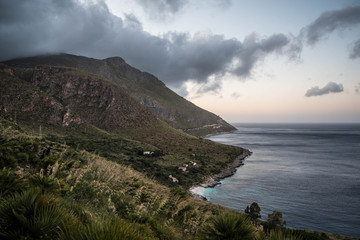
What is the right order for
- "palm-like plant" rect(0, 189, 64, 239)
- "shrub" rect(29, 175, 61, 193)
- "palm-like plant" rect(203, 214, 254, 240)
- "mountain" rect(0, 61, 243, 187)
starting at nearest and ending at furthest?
"palm-like plant" rect(0, 189, 64, 239) < "palm-like plant" rect(203, 214, 254, 240) < "shrub" rect(29, 175, 61, 193) < "mountain" rect(0, 61, 243, 187)

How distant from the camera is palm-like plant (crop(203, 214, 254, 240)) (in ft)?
10.8

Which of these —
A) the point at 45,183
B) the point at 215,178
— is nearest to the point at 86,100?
the point at 215,178

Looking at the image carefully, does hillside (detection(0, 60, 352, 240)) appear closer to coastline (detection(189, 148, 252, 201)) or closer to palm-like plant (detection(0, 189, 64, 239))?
palm-like plant (detection(0, 189, 64, 239))

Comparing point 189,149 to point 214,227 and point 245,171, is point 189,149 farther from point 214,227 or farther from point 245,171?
point 214,227

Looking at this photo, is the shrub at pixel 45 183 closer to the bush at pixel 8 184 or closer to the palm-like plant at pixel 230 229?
the bush at pixel 8 184

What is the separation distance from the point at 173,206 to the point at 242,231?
4385 mm

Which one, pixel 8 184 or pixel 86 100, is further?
pixel 86 100

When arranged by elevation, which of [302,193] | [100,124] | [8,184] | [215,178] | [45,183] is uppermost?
[8,184]

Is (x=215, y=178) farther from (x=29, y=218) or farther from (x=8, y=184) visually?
(x=29, y=218)

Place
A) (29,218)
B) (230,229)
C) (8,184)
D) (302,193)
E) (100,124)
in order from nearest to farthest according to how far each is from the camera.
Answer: (29,218) < (230,229) < (8,184) < (302,193) < (100,124)

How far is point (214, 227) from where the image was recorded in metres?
3.46

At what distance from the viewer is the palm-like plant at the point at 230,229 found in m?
3.30

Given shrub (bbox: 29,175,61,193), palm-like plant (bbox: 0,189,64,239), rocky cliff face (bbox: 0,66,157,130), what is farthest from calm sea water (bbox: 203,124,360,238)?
rocky cliff face (bbox: 0,66,157,130)

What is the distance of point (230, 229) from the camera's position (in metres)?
3.35
